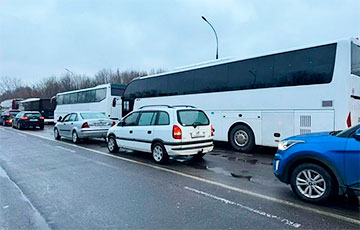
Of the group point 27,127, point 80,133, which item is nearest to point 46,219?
point 80,133

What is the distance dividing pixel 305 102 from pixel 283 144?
3.96 meters

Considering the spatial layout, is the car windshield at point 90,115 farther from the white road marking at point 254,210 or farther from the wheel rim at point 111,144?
the white road marking at point 254,210

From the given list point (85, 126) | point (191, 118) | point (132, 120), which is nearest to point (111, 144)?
point (132, 120)

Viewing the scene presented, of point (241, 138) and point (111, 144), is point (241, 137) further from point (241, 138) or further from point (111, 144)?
point (111, 144)

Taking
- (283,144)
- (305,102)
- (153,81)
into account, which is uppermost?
(153,81)

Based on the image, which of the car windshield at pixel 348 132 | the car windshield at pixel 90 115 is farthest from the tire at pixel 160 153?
the car windshield at pixel 90 115

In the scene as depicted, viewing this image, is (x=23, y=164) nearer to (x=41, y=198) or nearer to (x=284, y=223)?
(x=41, y=198)

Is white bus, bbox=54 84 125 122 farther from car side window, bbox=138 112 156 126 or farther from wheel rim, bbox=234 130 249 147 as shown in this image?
A: wheel rim, bbox=234 130 249 147

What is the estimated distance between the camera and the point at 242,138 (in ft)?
30.9

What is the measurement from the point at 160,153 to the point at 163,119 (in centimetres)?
102

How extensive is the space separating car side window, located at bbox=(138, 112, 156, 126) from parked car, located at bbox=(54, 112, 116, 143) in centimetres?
459

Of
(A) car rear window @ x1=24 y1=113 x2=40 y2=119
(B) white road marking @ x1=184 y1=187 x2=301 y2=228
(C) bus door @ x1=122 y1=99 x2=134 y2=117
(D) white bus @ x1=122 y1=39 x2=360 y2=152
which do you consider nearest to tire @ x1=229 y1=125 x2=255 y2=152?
(D) white bus @ x1=122 y1=39 x2=360 y2=152

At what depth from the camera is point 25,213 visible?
376 cm

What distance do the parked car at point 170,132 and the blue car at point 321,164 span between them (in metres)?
2.85
